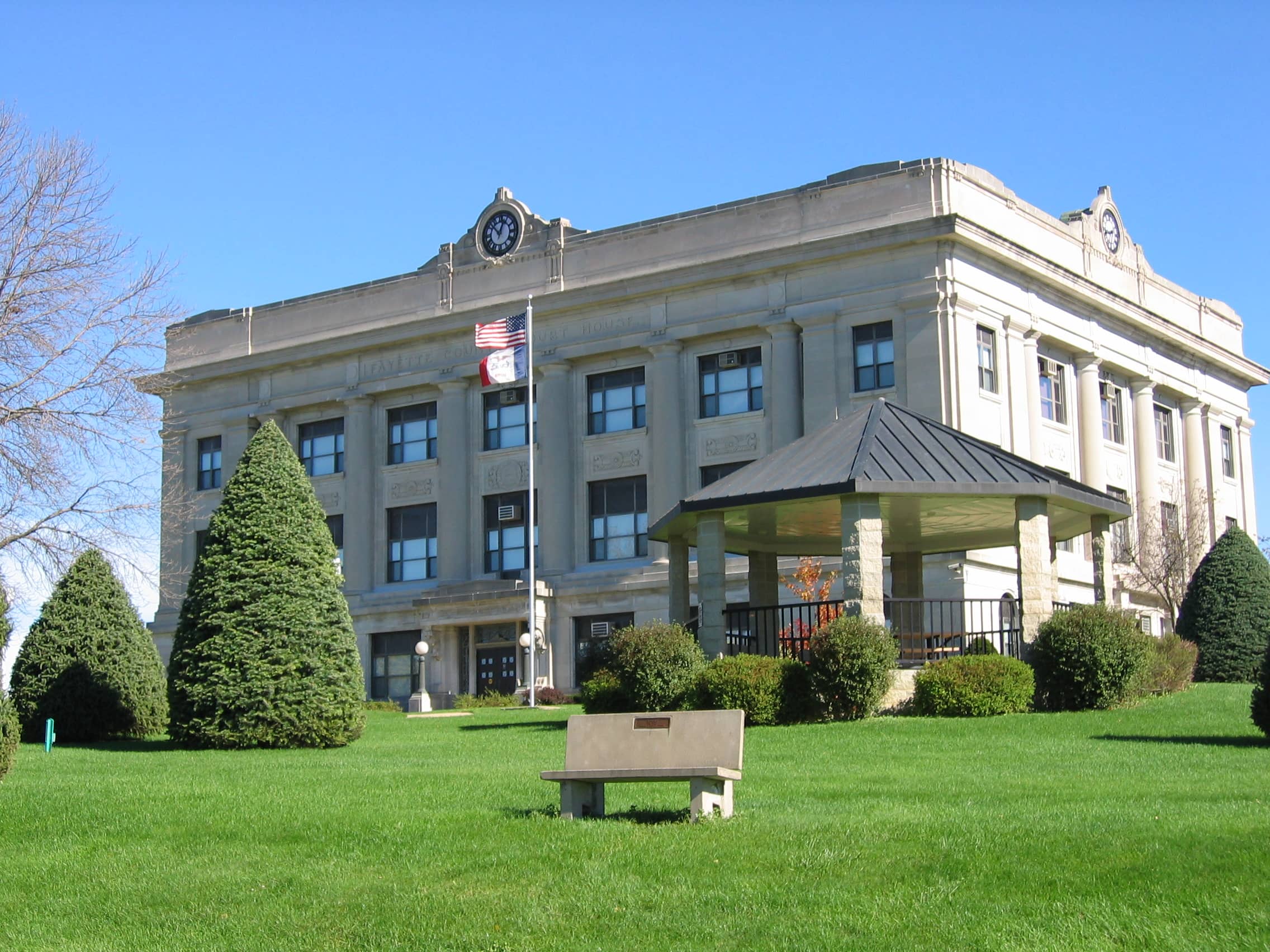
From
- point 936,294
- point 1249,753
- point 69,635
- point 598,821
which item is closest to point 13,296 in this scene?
point 69,635

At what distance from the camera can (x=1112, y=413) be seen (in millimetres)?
55719

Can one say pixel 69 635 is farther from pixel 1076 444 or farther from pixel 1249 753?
pixel 1076 444

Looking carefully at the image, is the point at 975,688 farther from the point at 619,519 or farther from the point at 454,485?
the point at 454,485

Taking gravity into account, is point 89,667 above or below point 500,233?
below

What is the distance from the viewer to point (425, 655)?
54.4 meters

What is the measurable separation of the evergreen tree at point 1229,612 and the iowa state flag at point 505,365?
739 inches

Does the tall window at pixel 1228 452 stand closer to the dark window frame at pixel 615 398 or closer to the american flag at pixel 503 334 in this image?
the dark window frame at pixel 615 398

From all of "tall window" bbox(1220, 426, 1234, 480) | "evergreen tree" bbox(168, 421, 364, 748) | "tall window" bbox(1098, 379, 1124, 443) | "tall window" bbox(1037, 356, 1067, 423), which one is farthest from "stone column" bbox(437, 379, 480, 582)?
"evergreen tree" bbox(168, 421, 364, 748)

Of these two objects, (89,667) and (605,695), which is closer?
(605,695)

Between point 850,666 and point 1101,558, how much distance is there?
7338 mm

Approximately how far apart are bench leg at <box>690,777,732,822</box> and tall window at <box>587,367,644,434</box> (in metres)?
40.0

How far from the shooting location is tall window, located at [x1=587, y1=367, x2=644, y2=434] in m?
53.2

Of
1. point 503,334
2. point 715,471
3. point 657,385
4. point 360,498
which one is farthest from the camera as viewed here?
point 360,498

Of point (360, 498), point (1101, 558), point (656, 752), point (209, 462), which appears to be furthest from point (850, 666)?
point (209, 462)
